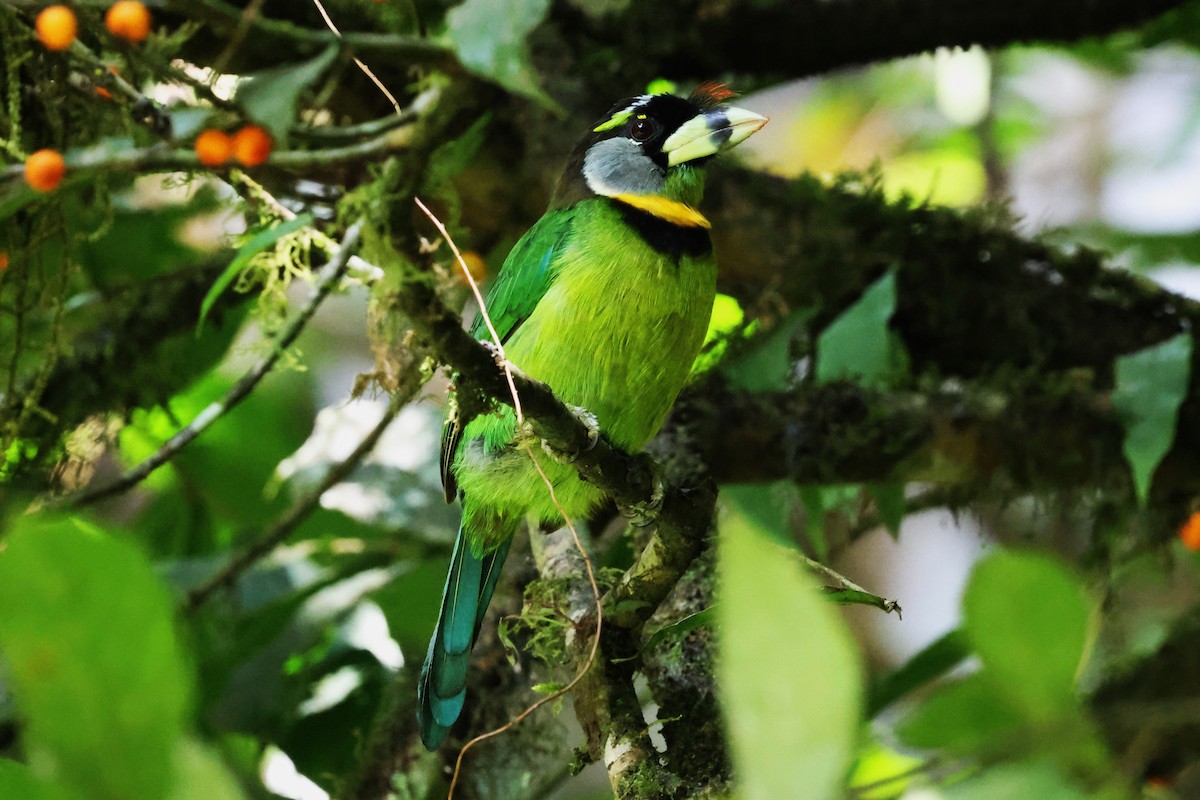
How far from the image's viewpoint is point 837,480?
103 inches

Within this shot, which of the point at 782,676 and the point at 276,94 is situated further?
the point at 276,94

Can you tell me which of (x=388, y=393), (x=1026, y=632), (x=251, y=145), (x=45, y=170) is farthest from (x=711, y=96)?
(x=1026, y=632)

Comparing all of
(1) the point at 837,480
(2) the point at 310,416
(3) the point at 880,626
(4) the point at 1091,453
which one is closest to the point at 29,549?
(1) the point at 837,480

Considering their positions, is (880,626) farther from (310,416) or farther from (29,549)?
(29,549)

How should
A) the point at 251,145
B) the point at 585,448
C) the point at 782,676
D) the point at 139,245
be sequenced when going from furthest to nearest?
the point at 139,245 → the point at 585,448 → the point at 251,145 → the point at 782,676

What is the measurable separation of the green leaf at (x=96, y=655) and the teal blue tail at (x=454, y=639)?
1.51 meters

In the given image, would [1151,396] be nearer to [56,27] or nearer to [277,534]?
[277,534]

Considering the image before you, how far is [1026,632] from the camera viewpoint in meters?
0.64

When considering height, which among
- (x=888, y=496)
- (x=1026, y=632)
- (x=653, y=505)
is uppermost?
(x=1026, y=632)

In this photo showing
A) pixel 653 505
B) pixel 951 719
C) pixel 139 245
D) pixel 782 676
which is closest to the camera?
pixel 782 676

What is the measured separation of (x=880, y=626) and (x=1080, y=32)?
3489mm

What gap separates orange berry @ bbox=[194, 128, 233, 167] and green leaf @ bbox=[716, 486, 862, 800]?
110 cm

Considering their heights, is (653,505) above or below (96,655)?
below

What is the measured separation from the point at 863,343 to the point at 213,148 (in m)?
1.67
